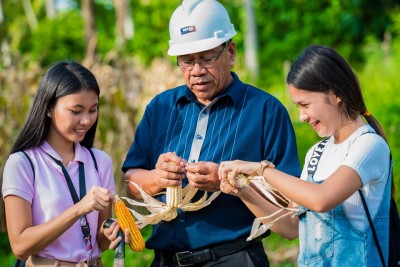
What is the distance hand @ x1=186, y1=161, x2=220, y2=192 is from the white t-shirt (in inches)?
21.6

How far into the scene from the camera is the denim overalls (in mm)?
3713

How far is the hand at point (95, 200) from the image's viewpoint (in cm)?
394

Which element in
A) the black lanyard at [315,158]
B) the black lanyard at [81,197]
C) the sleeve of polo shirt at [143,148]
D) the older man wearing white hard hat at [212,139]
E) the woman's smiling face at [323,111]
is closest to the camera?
the woman's smiling face at [323,111]

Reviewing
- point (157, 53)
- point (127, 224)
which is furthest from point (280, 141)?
point (157, 53)

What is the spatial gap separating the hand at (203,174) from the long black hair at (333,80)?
56 cm

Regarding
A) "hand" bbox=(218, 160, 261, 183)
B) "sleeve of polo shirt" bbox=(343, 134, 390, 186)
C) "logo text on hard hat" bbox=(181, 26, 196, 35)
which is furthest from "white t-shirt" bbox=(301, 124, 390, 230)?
"logo text on hard hat" bbox=(181, 26, 196, 35)

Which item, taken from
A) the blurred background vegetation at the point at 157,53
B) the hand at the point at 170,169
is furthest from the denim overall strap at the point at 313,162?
the blurred background vegetation at the point at 157,53

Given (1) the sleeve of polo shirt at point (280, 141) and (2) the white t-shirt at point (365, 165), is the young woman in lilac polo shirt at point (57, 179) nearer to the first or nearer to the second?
(1) the sleeve of polo shirt at point (280, 141)

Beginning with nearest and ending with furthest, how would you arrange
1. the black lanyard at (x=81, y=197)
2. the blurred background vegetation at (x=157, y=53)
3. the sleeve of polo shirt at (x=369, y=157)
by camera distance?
the sleeve of polo shirt at (x=369, y=157) < the black lanyard at (x=81, y=197) < the blurred background vegetation at (x=157, y=53)

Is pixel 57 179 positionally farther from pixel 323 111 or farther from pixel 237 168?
pixel 323 111

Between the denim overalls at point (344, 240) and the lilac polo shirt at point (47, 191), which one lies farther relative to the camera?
the lilac polo shirt at point (47, 191)

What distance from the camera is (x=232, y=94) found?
14.6 feet

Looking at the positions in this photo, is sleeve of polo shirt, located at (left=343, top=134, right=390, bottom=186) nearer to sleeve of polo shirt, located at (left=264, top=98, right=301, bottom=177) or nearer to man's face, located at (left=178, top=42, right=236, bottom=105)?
sleeve of polo shirt, located at (left=264, top=98, right=301, bottom=177)

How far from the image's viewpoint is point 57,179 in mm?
4223
